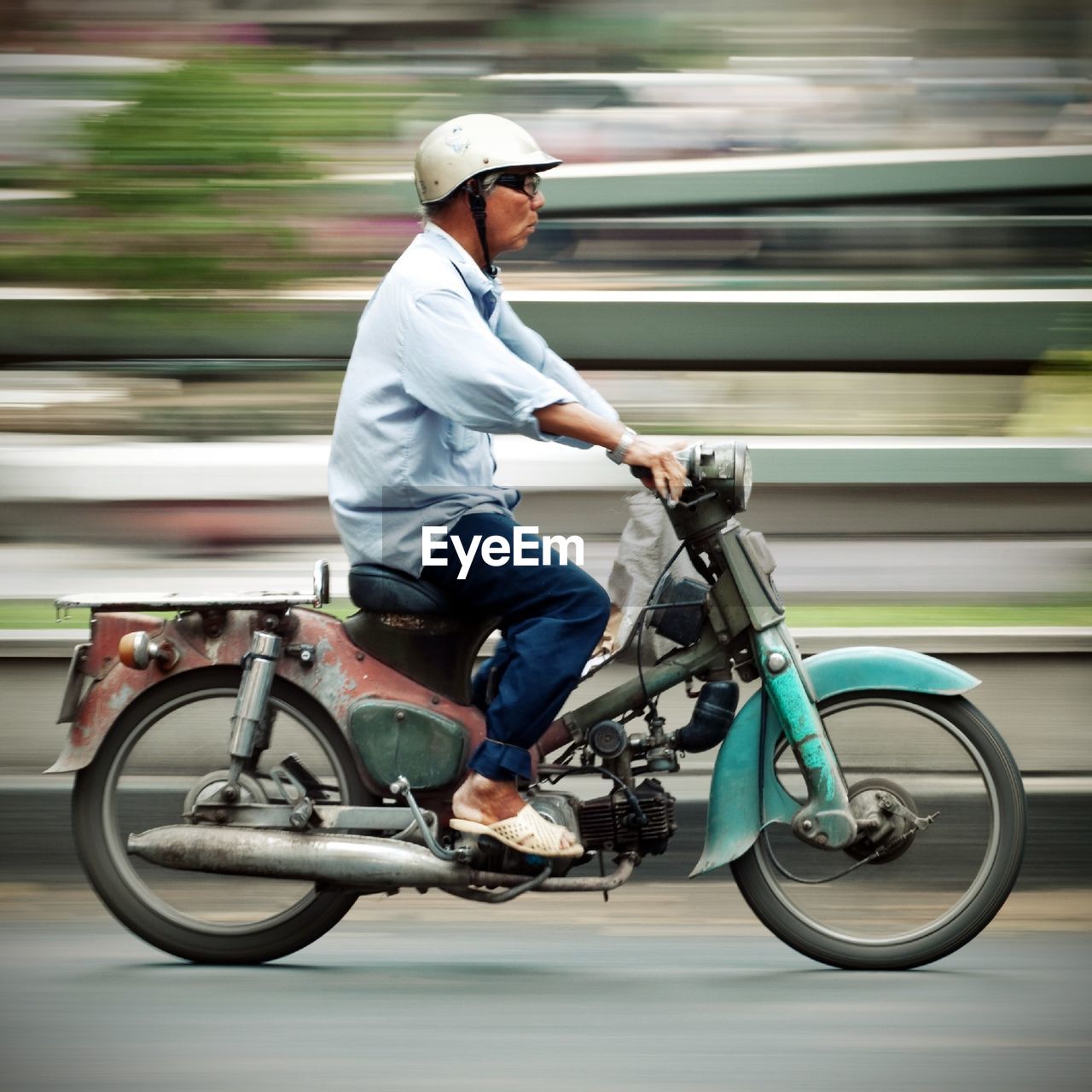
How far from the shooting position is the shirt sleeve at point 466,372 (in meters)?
3.99

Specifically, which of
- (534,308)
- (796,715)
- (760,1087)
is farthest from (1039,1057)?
(534,308)

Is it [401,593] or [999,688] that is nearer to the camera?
[401,593]

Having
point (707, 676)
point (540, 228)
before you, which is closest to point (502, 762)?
point (707, 676)

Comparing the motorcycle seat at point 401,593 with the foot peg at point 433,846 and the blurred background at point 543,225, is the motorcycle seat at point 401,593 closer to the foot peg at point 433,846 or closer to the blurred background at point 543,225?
the foot peg at point 433,846

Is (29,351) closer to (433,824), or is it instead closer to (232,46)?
(232,46)

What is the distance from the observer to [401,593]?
425cm

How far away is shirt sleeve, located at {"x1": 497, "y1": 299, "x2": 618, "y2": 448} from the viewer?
4.42m

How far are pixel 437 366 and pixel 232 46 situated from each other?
10.1 ft

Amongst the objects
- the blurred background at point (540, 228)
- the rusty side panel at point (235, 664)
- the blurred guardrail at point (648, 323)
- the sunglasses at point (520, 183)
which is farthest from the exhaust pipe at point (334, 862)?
the blurred guardrail at point (648, 323)

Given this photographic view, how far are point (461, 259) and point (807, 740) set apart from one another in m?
1.35

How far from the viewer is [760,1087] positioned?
11.6 ft

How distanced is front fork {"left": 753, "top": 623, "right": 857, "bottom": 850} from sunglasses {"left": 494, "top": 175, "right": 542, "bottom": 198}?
1.14m

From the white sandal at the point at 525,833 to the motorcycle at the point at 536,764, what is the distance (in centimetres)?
5

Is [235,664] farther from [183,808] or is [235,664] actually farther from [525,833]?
[525,833]
